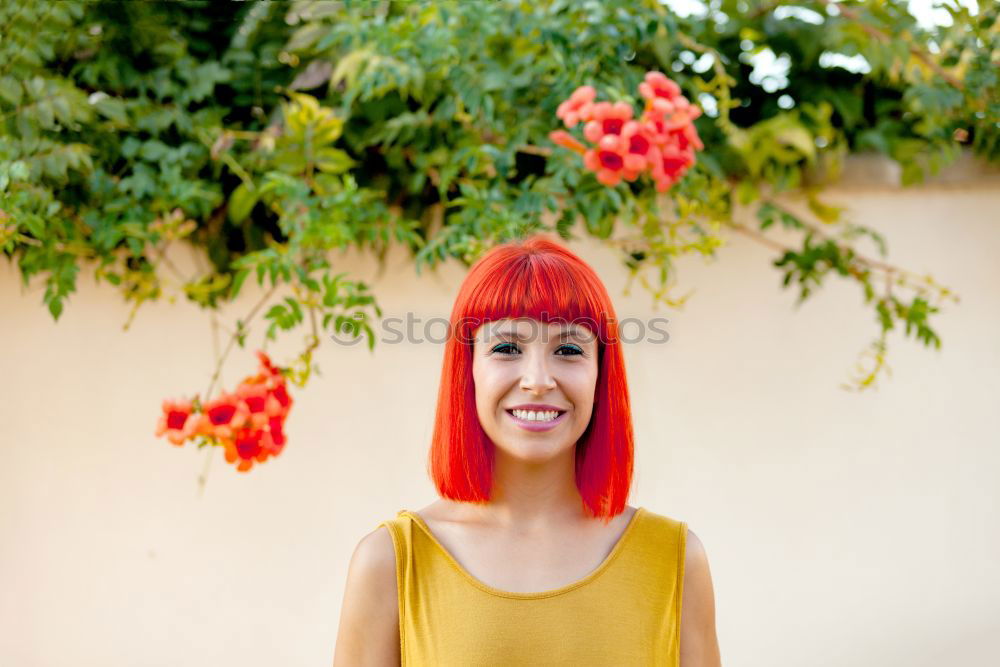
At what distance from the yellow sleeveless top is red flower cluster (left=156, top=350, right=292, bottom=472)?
568 mm

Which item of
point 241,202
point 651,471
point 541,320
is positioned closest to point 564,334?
point 541,320

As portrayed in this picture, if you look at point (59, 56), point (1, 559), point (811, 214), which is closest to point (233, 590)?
point (1, 559)

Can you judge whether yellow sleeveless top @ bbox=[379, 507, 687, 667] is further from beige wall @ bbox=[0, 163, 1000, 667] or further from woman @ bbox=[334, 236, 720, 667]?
beige wall @ bbox=[0, 163, 1000, 667]

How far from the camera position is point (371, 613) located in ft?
4.90

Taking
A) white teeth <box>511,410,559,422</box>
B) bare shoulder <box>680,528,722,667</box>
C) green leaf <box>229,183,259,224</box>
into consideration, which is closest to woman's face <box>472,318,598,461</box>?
white teeth <box>511,410,559,422</box>

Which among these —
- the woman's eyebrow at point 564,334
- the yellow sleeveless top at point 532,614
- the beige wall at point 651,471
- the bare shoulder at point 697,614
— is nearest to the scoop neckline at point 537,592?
the yellow sleeveless top at point 532,614

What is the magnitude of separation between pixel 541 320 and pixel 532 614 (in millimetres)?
456

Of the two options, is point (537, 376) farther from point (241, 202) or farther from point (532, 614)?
point (241, 202)

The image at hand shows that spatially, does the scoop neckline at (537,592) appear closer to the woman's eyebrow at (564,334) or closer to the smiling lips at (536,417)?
the smiling lips at (536,417)

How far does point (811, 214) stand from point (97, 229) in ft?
6.60

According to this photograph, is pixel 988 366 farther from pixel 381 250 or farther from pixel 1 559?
pixel 1 559

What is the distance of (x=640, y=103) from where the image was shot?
8.34 ft

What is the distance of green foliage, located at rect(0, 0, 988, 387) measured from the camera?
2311 millimetres

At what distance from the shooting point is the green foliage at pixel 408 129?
2311 mm
